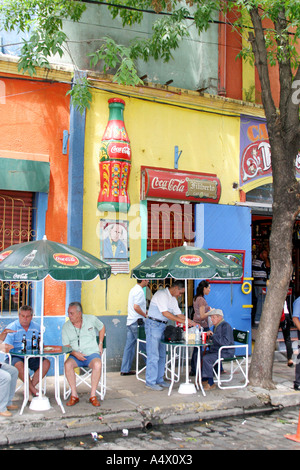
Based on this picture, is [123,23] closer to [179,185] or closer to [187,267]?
[179,185]

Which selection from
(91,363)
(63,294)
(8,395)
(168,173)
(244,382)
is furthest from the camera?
(168,173)

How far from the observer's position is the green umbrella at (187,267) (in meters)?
7.20

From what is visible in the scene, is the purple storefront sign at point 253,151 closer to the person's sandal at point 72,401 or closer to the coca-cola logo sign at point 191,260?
the coca-cola logo sign at point 191,260

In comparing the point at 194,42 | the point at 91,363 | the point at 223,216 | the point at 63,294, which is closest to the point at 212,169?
the point at 223,216

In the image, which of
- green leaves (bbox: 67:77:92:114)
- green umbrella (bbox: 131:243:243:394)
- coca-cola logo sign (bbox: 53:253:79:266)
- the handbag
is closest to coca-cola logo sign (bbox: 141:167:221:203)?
green leaves (bbox: 67:77:92:114)

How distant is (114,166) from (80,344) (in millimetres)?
3542

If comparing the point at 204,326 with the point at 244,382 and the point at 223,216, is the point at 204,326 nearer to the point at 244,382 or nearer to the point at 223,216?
the point at 244,382

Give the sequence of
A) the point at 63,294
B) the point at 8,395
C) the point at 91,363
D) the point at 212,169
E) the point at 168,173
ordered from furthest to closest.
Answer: the point at 212,169
the point at 168,173
the point at 63,294
the point at 91,363
the point at 8,395

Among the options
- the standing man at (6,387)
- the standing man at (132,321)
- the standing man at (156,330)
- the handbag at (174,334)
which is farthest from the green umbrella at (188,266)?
the standing man at (6,387)

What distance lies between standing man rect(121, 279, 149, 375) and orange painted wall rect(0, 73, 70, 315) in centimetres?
123

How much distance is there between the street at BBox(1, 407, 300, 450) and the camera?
561 cm

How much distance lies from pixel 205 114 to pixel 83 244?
402cm

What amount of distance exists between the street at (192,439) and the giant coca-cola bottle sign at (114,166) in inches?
169

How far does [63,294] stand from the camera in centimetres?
905
